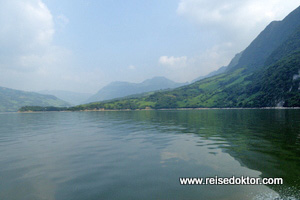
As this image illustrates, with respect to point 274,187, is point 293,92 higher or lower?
higher

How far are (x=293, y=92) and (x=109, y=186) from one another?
244 m

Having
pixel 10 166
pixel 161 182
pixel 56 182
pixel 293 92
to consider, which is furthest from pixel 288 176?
pixel 293 92

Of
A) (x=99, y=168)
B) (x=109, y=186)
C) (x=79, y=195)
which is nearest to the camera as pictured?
(x=79, y=195)

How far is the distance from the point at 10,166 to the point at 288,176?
27.5m

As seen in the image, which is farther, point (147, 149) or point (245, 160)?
point (147, 149)

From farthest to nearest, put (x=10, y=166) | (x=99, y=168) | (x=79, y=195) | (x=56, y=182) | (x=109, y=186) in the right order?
(x=10, y=166) < (x=99, y=168) < (x=56, y=182) < (x=109, y=186) < (x=79, y=195)

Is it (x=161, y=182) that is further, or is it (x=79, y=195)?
(x=161, y=182)

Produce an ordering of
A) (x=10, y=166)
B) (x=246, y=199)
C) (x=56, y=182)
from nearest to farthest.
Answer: (x=246, y=199)
(x=56, y=182)
(x=10, y=166)

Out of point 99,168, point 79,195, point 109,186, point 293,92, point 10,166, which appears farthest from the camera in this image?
point 293,92

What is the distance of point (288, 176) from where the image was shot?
1404 cm

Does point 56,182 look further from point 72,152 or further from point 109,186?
point 72,152

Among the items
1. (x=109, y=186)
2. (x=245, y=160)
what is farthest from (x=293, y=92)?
(x=109, y=186)

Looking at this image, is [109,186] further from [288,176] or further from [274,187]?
[288,176]

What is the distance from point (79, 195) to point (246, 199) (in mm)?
11142
